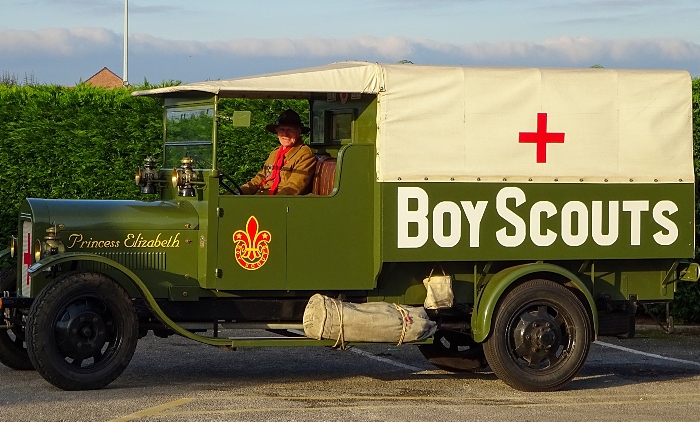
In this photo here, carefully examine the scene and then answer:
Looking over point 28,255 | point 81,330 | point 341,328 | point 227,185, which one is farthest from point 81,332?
point 341,328

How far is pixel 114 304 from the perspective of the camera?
27.2ft

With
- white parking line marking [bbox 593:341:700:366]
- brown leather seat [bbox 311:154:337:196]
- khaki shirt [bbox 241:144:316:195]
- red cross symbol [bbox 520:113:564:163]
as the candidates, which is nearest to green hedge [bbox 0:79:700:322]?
white parking line marking [bbox 593:341:700:366]

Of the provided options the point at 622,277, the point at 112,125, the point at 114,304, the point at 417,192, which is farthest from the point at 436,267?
the point at 112,125

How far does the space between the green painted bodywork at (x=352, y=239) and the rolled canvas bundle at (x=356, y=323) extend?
0.19m

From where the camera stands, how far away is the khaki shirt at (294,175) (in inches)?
352

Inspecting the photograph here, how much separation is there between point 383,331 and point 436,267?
0.73 metres

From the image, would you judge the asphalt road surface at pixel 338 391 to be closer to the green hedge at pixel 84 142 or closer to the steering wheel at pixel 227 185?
the steering wheel at pixel 227 185

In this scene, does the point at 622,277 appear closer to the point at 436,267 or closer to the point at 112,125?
the point at 436,267

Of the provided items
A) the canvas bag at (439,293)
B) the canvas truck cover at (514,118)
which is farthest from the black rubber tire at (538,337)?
the canvas truck cover at (514,118)

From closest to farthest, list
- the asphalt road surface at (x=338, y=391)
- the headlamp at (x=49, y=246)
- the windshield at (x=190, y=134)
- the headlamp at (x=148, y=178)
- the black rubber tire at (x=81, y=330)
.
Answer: the asphalt road surface at (x=338, y=391)
the black rubber tire at (x=81, y=330)
the headlamp at (x=49, y=246)
the windshield at (x=190, y=134)
the headlamp at (x=148, y=178)

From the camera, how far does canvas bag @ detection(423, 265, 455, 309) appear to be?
8758mm

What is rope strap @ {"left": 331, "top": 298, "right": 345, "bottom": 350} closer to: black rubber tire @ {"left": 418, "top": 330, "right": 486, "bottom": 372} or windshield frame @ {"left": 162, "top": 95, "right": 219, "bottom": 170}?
windshield frame @ {"left": 162, "top": 95, "right": 219, "bottom": 170}

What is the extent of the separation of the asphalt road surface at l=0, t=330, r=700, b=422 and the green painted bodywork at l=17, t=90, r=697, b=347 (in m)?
0.50

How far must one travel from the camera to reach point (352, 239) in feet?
28.5
